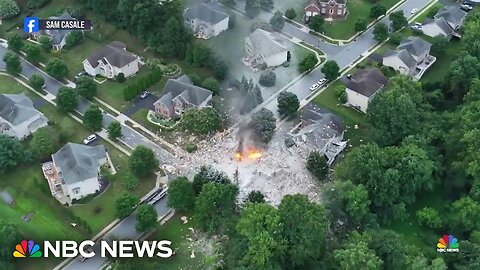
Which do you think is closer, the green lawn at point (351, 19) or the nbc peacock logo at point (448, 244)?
the nbc peacock logo at point (448, 244)

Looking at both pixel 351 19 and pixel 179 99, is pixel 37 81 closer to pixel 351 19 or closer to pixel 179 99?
pixel 179 99

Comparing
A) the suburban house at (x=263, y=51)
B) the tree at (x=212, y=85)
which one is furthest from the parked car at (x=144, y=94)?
the suburban house at (x=263, y=51)

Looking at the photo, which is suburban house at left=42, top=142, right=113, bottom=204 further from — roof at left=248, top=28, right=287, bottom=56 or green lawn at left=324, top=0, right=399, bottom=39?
green lawn at left=324, top=0, right=399, bottom=39

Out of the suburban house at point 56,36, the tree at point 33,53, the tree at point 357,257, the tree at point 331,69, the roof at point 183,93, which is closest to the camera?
the tree at point 357,257

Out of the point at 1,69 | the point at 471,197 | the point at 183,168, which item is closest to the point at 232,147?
the point at 183,168

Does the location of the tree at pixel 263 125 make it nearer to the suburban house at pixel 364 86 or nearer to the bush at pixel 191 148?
the bush at pixel 191 148
